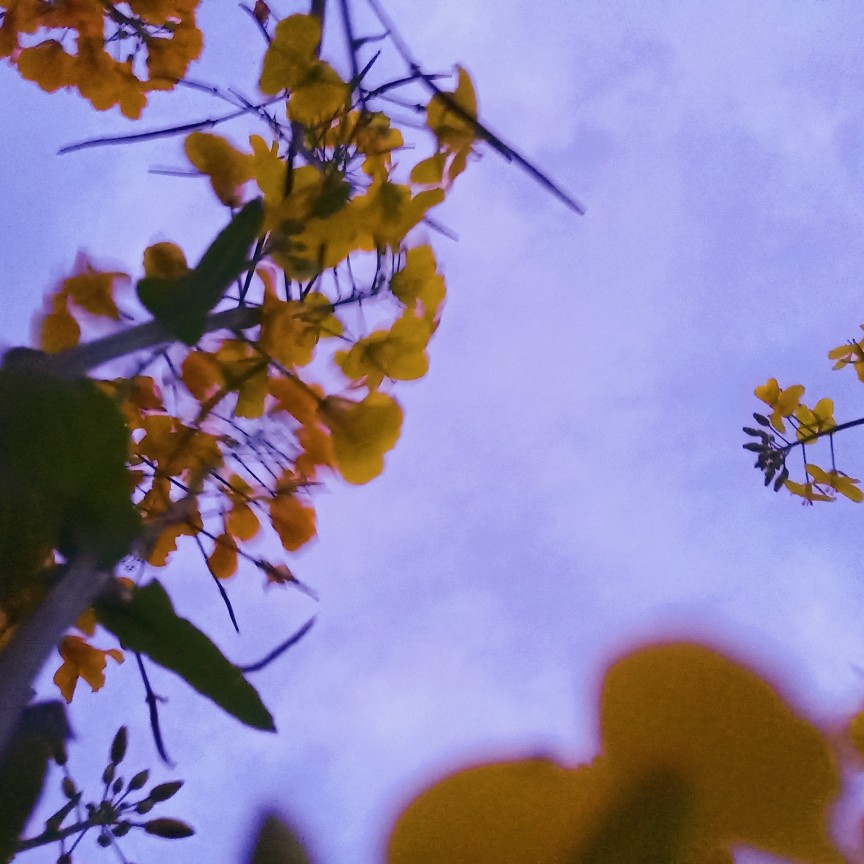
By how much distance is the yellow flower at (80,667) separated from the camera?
400 mm

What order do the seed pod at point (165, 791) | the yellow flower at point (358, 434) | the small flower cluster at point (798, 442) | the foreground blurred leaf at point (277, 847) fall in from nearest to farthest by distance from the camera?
1. the foreground blurred leaf at point (277, 847)
2. the yellow flower at point (358, 434)
3. the seed pod at point (165, 791)
4. the small flower cluster at point (798, 442)

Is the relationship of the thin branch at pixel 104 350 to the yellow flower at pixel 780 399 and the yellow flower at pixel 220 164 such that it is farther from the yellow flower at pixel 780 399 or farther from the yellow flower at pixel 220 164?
the yellow flower at pixel 780 399

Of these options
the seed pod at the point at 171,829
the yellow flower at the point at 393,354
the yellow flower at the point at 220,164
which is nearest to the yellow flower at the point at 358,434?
the yellow flower at the point at 393,354

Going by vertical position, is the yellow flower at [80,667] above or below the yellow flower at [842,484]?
below

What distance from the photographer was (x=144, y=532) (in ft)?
0.82

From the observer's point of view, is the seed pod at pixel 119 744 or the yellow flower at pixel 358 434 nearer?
the yellow flower at pixel 358 434

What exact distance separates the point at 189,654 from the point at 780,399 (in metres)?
1.13

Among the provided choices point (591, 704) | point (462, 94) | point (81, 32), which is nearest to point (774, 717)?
point (591, 704)

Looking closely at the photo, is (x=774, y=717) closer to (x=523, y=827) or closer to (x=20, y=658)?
(x=523, y=827)

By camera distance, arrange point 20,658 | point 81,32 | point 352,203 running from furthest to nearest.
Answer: point 81,32 < point 352,203 < point 20,658

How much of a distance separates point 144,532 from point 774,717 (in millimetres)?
217

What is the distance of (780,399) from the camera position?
3.92 feet

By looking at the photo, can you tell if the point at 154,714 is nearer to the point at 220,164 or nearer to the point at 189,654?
the point at 189,654

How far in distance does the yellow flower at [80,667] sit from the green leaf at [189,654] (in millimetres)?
166
